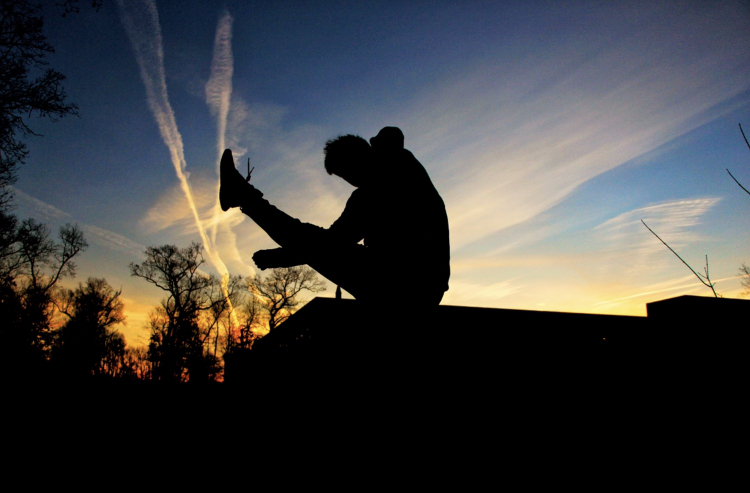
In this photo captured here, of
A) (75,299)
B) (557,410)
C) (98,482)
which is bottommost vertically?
(98,482)

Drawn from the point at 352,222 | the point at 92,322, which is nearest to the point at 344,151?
the point at 352,222

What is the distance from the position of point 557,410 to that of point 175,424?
3322 millimetres

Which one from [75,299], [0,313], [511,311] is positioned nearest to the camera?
[0,313]

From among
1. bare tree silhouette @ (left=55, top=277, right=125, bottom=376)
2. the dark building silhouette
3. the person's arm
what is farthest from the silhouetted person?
bare tree silhouette @ (left=55, top=277, right=125, bottom=376)

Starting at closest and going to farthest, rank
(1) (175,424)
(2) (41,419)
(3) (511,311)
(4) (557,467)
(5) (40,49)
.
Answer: (4) (557,467)
(2) (41,419)
(1) (175,424)
(5) (40,49)
(3) (511,311)

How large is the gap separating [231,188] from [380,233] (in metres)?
0.95

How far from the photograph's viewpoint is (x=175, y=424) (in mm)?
3025

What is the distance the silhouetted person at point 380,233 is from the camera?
1586 millimetres

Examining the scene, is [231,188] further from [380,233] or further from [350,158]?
[380,233]

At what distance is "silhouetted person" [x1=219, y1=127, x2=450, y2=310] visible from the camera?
1.59 m

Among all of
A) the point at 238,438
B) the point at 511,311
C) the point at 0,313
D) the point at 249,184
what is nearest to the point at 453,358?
the point at 249,184

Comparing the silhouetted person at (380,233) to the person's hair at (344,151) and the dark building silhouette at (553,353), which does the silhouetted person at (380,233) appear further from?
the dark building silhouette at (553,353)

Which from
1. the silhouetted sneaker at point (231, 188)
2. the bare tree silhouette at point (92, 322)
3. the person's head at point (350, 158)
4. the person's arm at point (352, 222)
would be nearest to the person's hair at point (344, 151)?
the person's head at point (350, 158)

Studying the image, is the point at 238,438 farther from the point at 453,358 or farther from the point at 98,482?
the point at 453,358
